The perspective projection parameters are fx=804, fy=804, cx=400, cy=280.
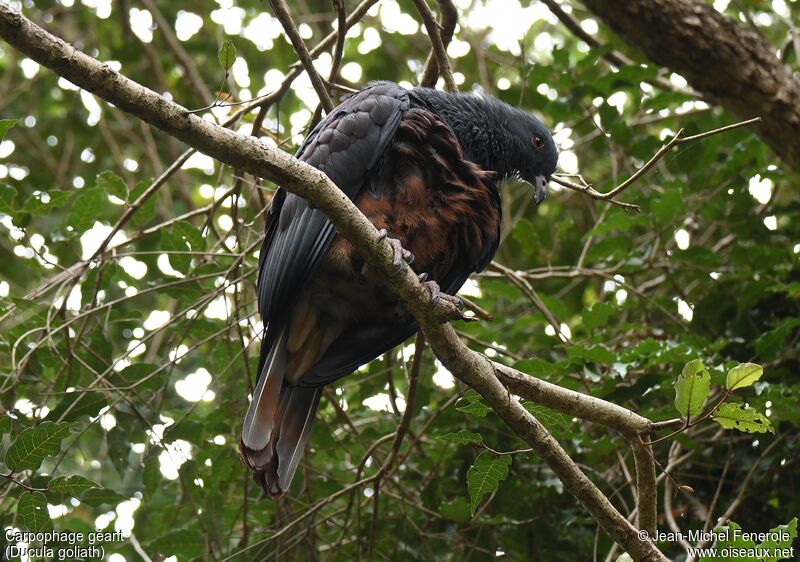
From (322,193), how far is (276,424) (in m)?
1.35

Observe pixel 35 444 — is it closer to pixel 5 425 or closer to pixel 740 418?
pixel 5 425

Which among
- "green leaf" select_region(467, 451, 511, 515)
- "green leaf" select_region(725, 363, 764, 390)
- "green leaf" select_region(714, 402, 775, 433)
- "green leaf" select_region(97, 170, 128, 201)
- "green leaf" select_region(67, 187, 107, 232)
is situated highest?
"green leaf" select_region(97, 170, 128, 201)

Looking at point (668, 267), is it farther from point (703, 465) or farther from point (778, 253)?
point (703, 465)

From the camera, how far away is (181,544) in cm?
380

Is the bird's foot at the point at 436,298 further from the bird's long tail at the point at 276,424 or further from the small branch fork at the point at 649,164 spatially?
the bird's long tail at the point at 276,424

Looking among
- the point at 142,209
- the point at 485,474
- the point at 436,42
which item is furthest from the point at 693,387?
the point at 142,209

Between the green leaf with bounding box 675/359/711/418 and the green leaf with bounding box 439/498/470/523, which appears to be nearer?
the green leaf with bounding box 675/359/711/418

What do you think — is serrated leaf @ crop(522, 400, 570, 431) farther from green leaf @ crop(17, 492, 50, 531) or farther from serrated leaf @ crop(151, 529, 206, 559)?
green leaf @ crop(17, 492, 50, 531)

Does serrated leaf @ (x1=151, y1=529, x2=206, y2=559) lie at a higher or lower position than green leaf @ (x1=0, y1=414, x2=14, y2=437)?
lower

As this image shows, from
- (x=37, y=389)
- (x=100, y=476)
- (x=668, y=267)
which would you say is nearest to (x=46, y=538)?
(x=37, y=389)

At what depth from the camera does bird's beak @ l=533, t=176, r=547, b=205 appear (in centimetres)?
409

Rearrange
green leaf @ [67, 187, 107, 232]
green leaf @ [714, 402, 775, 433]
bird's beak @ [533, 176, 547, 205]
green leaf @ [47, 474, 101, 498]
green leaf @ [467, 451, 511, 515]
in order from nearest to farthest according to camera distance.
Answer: green leaf @ [714, 402, 775, 433], green leaf @ [47, 474, 101, 498], green leaf @ [467, 451, 511, 515], green leaf @ [67, 187, 107, 232], bird's beak @ [533, 176, 547, 205]

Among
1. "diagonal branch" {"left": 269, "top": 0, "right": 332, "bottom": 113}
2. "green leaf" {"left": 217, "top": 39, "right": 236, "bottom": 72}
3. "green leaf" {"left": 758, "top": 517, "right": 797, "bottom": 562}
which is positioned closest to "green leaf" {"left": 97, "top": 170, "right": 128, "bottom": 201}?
"diagonal branch" {"left": 269, "top": 0, "right": 332, "bottom": 113}

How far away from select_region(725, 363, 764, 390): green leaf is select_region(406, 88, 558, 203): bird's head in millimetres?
1611
